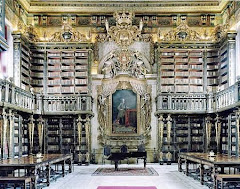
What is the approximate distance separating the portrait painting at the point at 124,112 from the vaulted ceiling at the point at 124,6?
12.1 feet

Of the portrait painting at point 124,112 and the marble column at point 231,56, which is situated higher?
the marble column at point 231,56

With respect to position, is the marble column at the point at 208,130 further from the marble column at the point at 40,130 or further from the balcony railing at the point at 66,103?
the marble column at the point at 40,130

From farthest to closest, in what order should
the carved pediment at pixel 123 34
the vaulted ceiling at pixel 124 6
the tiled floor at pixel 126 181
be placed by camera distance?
1. the vaulted ceiling at pixel 124 6
2. the carved pediment at pixel 123 34
3. the tiled floor at pixel 126 181

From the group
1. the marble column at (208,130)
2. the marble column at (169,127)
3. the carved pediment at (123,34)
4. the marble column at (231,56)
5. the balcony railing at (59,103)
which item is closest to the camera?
the marble column at (231,56)

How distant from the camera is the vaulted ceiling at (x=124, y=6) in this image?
16.9 m

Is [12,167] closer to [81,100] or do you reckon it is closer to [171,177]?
[171,177]

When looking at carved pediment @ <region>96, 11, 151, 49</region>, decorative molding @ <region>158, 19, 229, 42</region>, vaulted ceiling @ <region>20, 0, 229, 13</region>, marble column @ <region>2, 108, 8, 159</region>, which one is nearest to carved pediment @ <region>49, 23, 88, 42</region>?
carved pediment @ <region>96, 11, 151, 49</region>

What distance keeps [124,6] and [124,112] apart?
4614 millimetres

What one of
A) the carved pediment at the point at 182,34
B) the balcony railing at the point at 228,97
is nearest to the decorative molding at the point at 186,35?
the carved pediment at the point at 182,34

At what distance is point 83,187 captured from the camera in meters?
9.12

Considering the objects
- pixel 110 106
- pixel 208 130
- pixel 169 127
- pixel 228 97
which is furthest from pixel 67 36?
pixel 228 97

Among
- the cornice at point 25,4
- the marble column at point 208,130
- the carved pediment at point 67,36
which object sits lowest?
the marble column at point 208,130

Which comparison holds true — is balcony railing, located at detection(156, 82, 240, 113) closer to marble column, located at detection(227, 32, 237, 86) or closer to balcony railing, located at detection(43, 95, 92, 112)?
marble column, located at detection(227, 32, 237, 86)

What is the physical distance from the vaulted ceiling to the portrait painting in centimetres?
368
